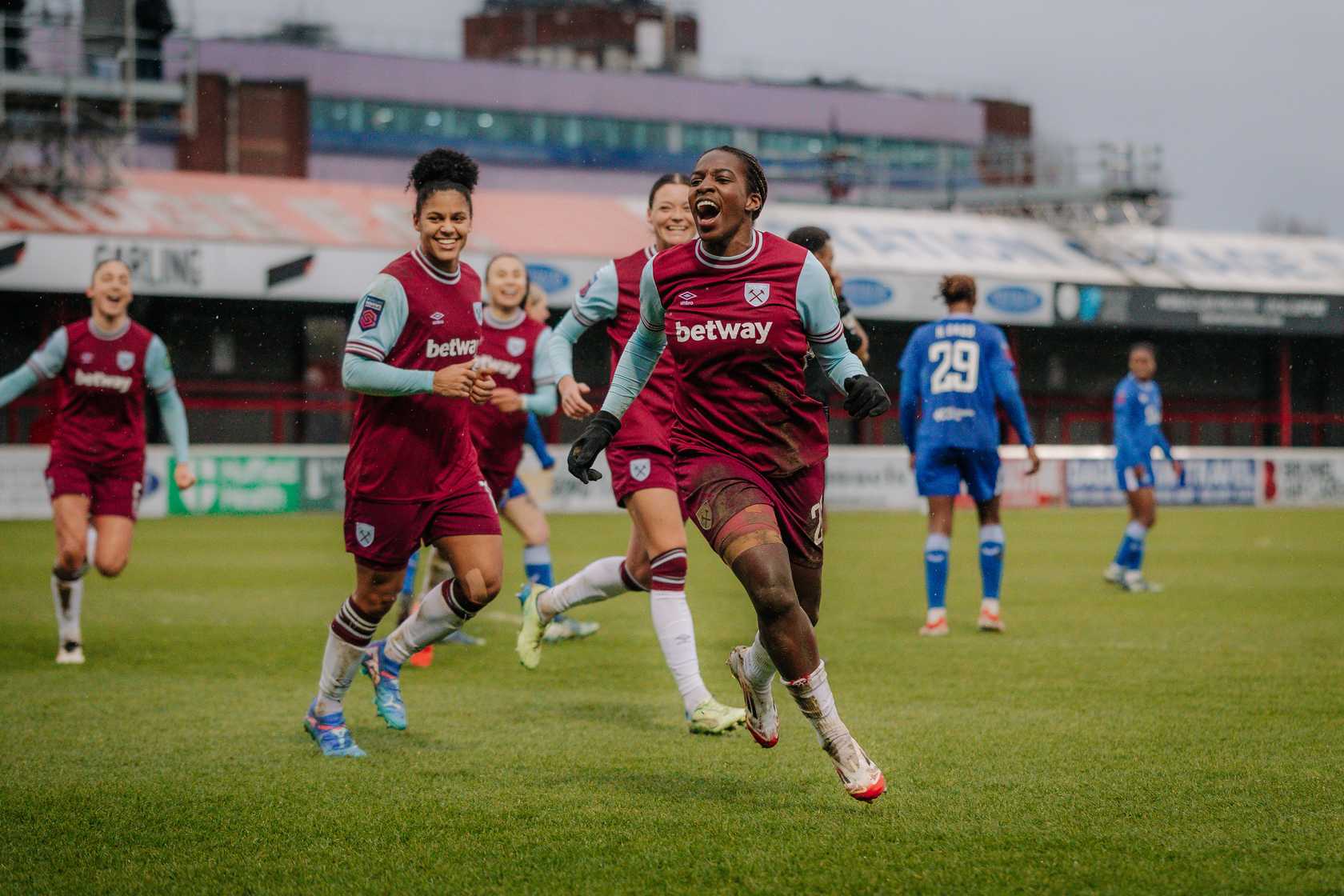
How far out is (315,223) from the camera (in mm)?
32188

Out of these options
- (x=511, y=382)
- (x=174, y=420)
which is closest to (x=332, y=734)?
(x=174, y=420)

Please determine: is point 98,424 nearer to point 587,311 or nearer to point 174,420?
point 174,420

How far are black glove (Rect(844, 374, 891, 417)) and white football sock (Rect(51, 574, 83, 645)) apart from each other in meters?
5.74

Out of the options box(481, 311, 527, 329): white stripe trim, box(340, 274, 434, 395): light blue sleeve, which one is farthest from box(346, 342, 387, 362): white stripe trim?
box(481, 311, 527, 329): white stripe trim

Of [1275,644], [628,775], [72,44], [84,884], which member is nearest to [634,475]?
[628,775]

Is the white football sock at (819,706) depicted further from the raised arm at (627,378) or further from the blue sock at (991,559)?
the blue sock at (991,559)

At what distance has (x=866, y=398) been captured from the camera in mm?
5449

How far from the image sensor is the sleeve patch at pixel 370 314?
20.6 ft

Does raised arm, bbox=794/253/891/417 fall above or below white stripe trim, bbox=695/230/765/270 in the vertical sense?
below

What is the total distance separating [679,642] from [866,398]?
76.8 inches

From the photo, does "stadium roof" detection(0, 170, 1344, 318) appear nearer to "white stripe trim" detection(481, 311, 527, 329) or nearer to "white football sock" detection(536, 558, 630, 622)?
"white stripe trim" detection(481, 311, 527, 329)

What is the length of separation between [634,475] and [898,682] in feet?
7.06

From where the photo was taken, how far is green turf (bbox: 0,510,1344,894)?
4781 millimetres

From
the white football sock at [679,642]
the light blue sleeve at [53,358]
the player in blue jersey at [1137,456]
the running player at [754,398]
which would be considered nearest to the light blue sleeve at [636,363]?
the running player at [754,398]
